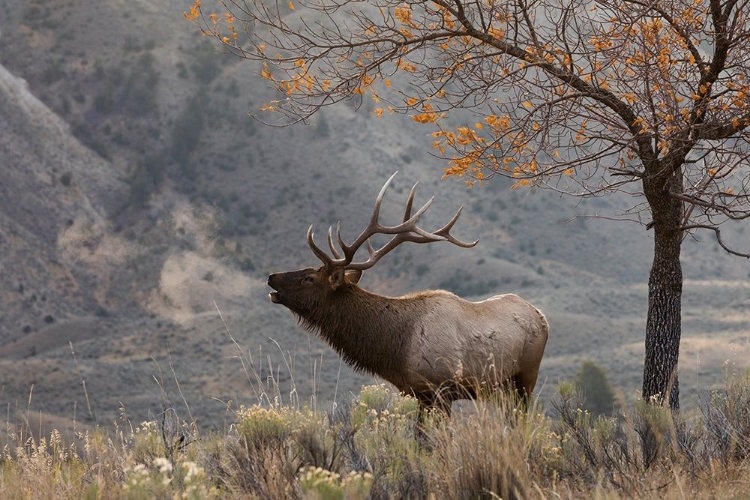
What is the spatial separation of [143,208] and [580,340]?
32.6 meters

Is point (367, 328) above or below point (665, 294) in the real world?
below

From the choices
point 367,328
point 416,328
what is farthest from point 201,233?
point 416,328

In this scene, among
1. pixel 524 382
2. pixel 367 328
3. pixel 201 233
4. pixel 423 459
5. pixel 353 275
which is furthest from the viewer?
pixel 201 233

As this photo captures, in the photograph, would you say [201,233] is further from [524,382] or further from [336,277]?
[524,382]

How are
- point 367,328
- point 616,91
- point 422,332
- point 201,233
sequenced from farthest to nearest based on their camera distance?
point 201,233, point 616,91, point 367,328, point 422,332

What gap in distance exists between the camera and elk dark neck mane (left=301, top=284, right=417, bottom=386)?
871 cm

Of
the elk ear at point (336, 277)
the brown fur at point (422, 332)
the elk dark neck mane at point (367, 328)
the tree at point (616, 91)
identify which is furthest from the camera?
the elk ear at point (336, 277)

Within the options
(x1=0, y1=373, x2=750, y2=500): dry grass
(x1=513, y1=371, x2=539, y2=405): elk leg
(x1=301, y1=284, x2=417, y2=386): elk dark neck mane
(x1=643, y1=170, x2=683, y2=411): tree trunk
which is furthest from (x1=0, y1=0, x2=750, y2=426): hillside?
(x1=0, y1=373, x2=750, y2=500): dry grass

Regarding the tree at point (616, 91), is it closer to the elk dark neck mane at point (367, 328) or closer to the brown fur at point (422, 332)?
the brown fur at point (422, 332)

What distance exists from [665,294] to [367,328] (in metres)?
2.93

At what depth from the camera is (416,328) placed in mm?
8641

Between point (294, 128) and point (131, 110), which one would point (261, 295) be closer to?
point (294, 128)

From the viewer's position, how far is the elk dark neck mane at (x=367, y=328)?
8.71 m

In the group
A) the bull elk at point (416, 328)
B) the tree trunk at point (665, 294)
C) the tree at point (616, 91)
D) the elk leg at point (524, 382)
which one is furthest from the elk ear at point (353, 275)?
the tree trunk at point (665, 294)
